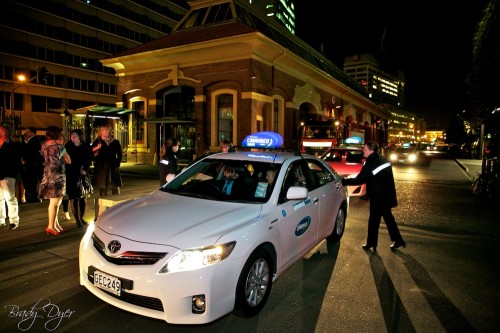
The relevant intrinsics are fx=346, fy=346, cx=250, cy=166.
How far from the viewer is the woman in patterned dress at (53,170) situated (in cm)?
598

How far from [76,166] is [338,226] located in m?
4.89

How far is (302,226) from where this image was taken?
172 inches

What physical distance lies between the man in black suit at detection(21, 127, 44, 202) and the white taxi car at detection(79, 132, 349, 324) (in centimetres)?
647

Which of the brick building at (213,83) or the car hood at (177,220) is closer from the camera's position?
the car hood at (177,220)

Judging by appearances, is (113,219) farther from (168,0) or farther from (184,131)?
(168,0)

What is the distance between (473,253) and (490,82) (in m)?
7.04

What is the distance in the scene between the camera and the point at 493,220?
8.12 metres

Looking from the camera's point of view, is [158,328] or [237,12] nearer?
[158,328]

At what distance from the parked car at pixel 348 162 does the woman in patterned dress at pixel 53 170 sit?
7.64m

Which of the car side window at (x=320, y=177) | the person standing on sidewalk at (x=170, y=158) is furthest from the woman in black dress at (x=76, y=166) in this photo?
the car side window at (x=320, y=177)

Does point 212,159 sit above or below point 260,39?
below

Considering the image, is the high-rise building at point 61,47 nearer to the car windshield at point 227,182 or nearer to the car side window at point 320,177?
the car windshield at point 227,182

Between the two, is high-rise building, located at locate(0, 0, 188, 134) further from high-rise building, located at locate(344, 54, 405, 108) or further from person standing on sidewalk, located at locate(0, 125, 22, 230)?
high-rise building, located at locate(344, 54, 405, 108)

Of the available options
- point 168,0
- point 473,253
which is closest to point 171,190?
point 473,253
